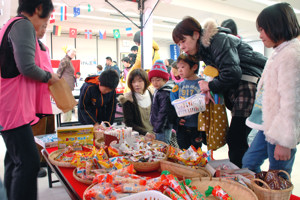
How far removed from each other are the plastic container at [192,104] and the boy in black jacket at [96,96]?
2.94 ft

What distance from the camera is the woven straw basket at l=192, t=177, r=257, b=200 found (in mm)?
913

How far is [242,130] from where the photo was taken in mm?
1535

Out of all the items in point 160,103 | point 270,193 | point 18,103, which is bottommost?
point 270,193

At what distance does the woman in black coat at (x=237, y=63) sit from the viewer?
4.77 feet

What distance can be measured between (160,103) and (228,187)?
4.65 feet

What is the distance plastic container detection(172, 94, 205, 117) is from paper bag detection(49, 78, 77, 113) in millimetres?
790

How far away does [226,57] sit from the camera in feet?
4.62

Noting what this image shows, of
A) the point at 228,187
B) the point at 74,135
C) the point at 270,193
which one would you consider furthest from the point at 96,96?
the point at 270,193

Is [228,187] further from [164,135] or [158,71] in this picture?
[158,71]

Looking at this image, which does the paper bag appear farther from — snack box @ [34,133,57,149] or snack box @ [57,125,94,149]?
snack box @ [34,133,57,149]

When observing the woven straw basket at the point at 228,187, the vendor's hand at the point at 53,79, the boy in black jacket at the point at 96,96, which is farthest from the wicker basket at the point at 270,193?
the boy in black jacket at the point at 96,96

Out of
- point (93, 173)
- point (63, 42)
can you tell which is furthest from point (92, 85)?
point (63, 42)

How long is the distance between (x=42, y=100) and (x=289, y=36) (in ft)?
4.61

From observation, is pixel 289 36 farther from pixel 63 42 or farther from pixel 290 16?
pixel 63 42
